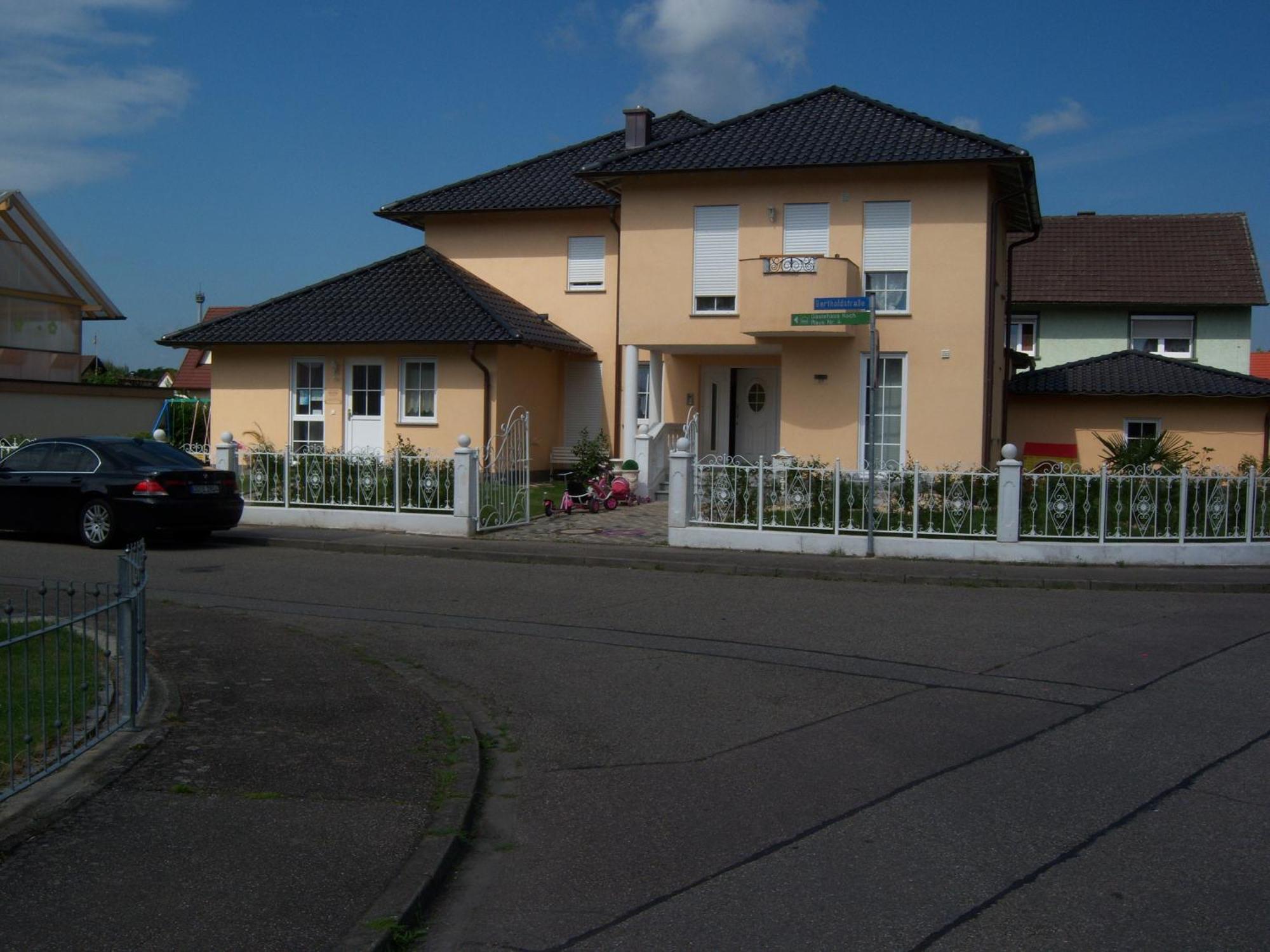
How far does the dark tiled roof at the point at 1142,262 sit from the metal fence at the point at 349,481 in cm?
2452

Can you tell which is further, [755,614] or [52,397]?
[52,397]

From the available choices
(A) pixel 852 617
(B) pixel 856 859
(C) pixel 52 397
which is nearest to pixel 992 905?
(B) pixel 856 859

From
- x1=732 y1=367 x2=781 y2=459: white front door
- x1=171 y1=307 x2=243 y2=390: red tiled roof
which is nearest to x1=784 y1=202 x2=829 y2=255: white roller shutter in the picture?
x1=732 y1=367 x2=781 y2=459: white front door

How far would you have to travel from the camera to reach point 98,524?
16672mm

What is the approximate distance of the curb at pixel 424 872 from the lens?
456 cm

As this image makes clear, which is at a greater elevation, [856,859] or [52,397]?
[52,397]

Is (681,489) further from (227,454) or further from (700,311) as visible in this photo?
(227,454)

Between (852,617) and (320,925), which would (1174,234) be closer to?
(852,617)

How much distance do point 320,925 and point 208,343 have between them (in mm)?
23330

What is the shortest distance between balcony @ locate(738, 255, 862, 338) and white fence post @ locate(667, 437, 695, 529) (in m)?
5.41

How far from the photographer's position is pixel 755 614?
12.4 meters

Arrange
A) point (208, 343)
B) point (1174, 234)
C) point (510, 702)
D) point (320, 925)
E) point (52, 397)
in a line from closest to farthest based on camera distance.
A: point (320, 925)
point (510, 702)
point (208, 343)
point (52, 397)
point (1174, 234)

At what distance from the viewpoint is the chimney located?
29625 mm

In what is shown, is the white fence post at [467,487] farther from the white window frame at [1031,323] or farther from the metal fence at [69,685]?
the white window frame at [1031,323]
